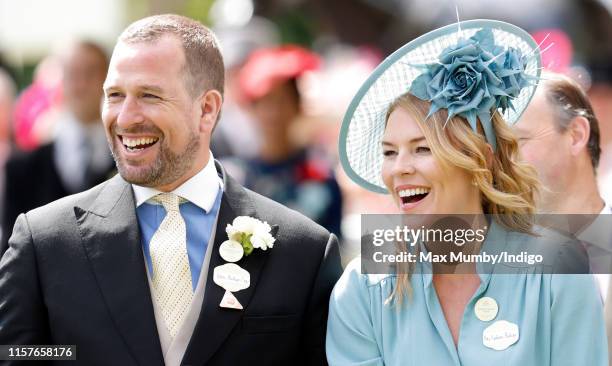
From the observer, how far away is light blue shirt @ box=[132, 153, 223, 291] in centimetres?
391

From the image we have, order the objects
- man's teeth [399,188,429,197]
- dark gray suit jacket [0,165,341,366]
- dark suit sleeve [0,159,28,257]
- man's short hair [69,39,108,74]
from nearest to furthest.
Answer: dark gray suit jacket [0,165,341,366] → man's teeth [399,188,429,197] → dark suit sleeve [0,159,28,257] → man's short hair [69,39,108,74]

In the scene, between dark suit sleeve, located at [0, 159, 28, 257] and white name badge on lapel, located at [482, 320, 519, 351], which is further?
dark suit sleeve, located at [0, 159, 28, 257]

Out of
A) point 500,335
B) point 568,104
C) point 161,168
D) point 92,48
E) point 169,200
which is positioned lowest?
point 500,335

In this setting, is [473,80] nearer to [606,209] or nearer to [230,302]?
[606,209]

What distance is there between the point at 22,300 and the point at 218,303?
2.18 feet

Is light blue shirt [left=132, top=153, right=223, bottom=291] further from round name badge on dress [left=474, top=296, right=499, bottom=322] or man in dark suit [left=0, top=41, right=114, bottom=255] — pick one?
man in dark suit [left=0, top=41, right=114, bottom=255]

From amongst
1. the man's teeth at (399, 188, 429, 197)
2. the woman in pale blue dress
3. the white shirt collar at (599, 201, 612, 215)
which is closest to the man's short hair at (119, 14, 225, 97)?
the woman in pale blue dress

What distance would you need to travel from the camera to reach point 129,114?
152 inches

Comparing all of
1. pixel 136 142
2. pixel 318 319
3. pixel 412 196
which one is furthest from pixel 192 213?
pixel 412 196

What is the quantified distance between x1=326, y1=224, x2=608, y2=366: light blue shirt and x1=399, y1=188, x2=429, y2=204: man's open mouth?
27 cm

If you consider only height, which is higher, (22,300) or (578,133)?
(578,133)

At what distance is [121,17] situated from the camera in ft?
40.4

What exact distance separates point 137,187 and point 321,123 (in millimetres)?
4666

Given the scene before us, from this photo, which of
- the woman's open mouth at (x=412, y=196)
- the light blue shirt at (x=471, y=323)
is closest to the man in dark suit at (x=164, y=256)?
the light blue shirt at (x=471, y=323)
